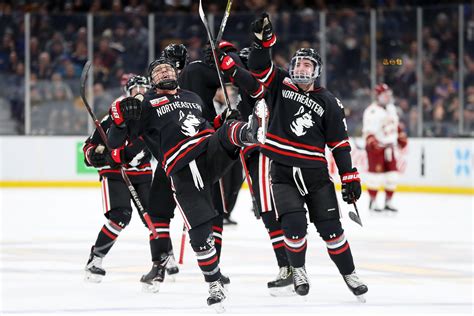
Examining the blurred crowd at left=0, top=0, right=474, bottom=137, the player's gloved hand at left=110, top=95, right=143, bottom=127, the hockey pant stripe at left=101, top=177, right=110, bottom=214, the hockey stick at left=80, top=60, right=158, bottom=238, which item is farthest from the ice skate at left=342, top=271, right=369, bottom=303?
the blurred crowd at left=0, top=0, right=474, bottom=137

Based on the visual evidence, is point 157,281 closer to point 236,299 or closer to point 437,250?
point 236,299

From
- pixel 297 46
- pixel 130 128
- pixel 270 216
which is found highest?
pixel 297 46

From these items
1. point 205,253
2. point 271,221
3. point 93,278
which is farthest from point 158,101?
point 93,278

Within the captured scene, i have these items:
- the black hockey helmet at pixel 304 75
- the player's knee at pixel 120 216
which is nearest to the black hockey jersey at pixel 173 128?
the black hockey helmet at pixel 304 75

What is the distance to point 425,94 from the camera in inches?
537

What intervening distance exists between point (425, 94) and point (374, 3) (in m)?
2.90

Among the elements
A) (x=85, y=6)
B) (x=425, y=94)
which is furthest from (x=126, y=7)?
(x=425, y=94)

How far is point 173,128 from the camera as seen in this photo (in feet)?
17.9

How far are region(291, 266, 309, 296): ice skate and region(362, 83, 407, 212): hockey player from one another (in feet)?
19.4

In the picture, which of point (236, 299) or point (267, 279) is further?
point (267, 279)

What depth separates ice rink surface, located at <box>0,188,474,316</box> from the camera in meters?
5.44

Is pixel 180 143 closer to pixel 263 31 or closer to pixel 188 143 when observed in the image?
pixel 188 143

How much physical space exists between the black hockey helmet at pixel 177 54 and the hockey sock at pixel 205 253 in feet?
4.15

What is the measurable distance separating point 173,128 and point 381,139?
249 inches
